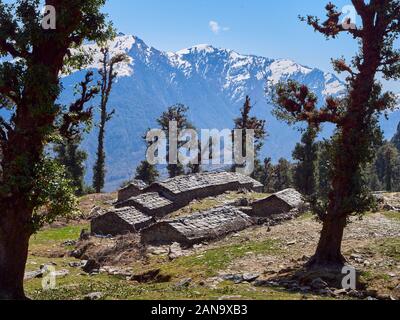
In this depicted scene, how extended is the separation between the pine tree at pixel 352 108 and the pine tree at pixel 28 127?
10.4 meters

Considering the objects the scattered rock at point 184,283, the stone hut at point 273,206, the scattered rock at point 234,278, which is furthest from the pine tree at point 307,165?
the scattered rock at point 184,283

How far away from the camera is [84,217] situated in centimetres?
4731

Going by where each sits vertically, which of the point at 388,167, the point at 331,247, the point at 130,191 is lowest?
the point at 331,247

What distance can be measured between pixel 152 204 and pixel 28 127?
84.1 feet

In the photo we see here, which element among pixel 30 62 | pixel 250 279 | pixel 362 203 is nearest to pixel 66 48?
pixel 30 62

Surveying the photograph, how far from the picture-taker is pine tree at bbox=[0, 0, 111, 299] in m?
16.1

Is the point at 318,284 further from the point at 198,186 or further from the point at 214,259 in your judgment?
the point at 198,186

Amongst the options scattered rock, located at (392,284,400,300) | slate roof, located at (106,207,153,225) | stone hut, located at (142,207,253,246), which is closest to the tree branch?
scattered rock, located at (392,284,400,300)

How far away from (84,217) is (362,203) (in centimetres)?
3184

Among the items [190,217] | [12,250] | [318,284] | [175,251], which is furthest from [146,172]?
[12,250]

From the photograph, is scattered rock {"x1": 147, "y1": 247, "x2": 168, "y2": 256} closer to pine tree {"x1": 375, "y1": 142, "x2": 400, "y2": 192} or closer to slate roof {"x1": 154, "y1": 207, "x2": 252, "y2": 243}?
slate roof {"x1": 154, "y1": 207, "x2": 252, "y2": 243}

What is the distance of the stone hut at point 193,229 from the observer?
3206cm

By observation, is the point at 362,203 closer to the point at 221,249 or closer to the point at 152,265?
the point at 221,249

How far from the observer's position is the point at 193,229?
32594mm
